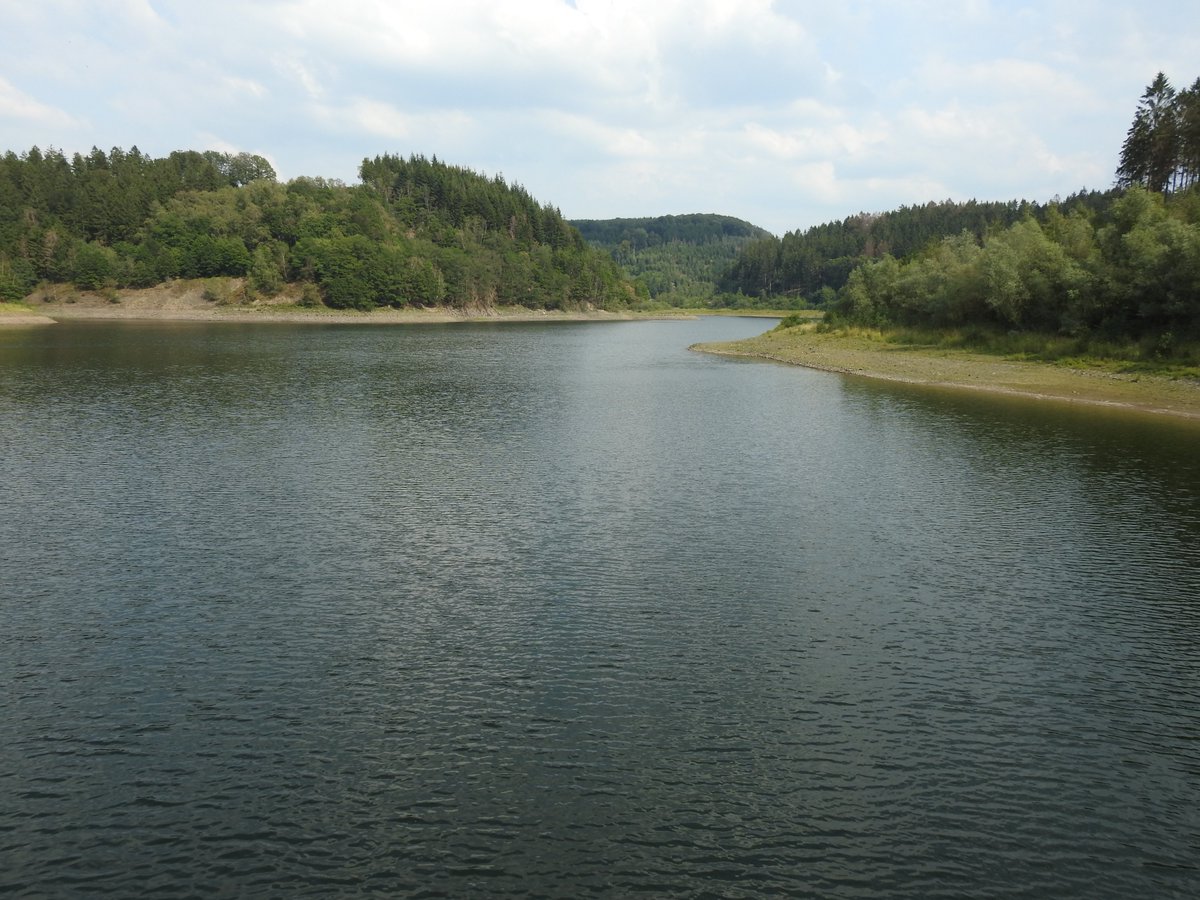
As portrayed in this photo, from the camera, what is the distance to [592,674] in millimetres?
15469

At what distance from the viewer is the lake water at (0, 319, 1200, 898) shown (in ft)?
34.8

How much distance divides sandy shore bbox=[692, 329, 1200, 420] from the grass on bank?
125 centimetres

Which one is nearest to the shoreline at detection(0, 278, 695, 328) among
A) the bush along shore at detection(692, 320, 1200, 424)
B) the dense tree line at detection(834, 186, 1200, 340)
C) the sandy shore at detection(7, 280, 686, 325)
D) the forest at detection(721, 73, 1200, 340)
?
the sandy shore at detection(7, 280, 686, 325)

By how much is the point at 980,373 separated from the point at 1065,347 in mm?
8373

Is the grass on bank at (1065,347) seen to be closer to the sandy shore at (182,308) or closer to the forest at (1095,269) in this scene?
the forest at (1095,269)

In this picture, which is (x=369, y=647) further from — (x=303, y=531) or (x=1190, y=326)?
(x=1190, y=326)

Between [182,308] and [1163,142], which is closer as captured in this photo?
[1163,142]

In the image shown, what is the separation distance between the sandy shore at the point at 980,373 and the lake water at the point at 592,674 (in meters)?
22.1

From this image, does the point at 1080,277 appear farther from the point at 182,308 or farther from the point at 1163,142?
the point at 182,308

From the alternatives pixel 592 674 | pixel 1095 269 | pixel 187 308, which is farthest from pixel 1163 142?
pixel 187 308

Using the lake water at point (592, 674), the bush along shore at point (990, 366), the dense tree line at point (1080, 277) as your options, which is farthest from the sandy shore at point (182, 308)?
the lake water at point (592, 674)

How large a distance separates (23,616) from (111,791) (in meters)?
8.14

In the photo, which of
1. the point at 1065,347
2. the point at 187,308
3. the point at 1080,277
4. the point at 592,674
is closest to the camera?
the point at 592,674

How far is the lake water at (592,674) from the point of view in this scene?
34.8 ft
